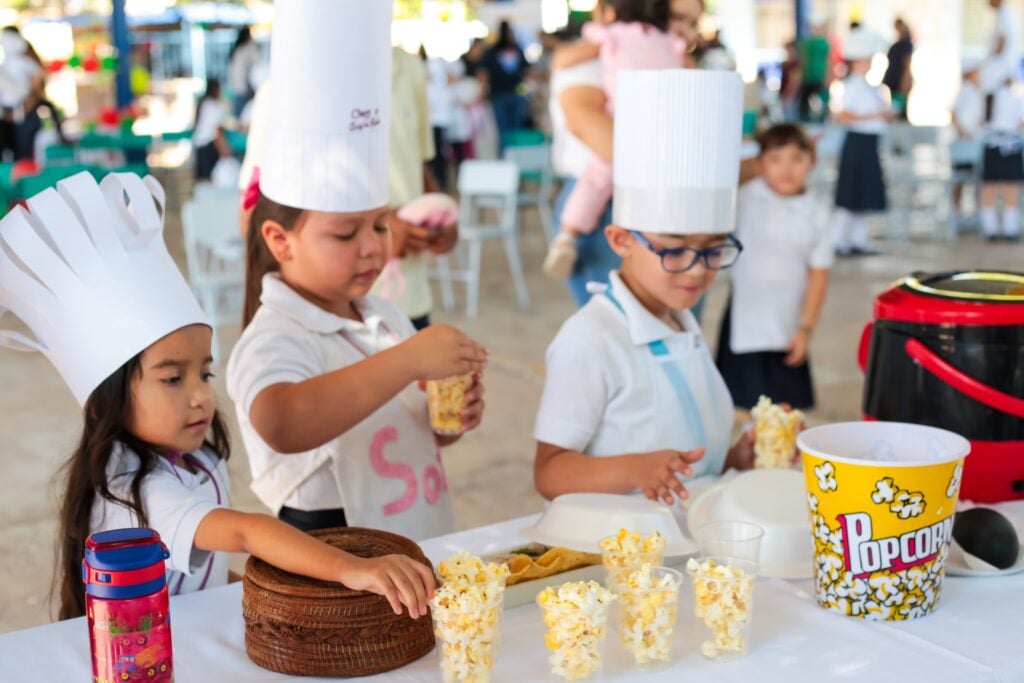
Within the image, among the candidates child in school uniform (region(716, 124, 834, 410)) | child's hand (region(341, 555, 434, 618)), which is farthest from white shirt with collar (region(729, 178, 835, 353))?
child's hand (region(341, 555, 434, 618))

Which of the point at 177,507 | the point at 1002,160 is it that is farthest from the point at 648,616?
the point at 1002,160

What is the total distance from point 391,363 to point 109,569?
0.66 m

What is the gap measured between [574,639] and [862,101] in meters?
7.96

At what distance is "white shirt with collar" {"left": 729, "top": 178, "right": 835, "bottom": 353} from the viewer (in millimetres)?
4383

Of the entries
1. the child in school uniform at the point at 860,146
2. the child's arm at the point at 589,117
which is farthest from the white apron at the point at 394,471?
the child in school uniform at the point at 860,146

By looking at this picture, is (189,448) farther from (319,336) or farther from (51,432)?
(51,432)

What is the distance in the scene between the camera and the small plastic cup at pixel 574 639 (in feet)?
4.15

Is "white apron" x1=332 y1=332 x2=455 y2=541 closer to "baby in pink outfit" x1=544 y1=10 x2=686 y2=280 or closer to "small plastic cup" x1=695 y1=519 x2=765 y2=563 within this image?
"small plastic cup" x1=695 y1=519 x2=765 y2=563

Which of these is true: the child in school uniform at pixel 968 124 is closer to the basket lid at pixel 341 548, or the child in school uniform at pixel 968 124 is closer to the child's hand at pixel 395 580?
the basket lid at pixel 341 548

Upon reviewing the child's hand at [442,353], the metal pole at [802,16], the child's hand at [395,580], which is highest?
the metal pole at [802,16]

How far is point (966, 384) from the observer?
1.83 m

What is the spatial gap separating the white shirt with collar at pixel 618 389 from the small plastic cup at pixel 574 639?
0.72 meters

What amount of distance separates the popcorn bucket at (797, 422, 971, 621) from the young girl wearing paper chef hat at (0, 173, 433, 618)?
1.97ft

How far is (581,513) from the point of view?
1.59 m
